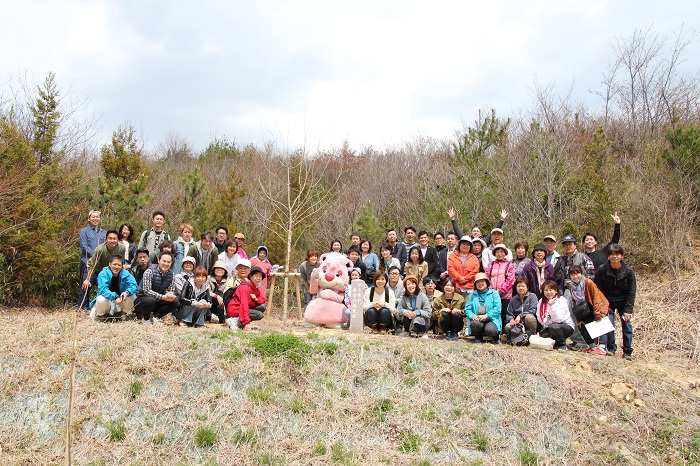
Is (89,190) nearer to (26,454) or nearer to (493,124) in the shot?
(26,454)

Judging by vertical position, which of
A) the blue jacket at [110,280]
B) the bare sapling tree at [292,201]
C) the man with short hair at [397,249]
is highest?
the bare sapling tree at [292,201]

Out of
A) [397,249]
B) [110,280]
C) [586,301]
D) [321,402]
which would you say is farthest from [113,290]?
[586,301]

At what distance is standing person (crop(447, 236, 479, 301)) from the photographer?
27.2 feet

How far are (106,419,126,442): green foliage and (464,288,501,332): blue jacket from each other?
484 cm

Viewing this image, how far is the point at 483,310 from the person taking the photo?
776cm

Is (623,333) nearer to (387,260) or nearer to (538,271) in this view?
(538,271)

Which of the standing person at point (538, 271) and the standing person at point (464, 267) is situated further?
the standing person at point (464, 267)

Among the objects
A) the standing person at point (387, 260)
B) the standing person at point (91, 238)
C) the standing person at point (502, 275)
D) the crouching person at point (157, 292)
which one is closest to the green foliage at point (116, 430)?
the crouching person at point (157, 292)

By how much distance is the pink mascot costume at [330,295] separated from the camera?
8.34 meters

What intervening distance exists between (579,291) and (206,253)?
5.97 m

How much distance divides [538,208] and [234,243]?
29.0ft

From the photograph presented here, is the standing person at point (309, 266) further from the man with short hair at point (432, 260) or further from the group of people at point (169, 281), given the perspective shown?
the man with short hair at point (432, 260)

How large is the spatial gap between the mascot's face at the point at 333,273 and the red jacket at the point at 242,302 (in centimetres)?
107

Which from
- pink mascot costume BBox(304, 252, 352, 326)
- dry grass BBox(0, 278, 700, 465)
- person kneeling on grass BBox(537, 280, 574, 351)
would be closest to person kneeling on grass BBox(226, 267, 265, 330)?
dry grass BBox(0, 278, 700, 465)
